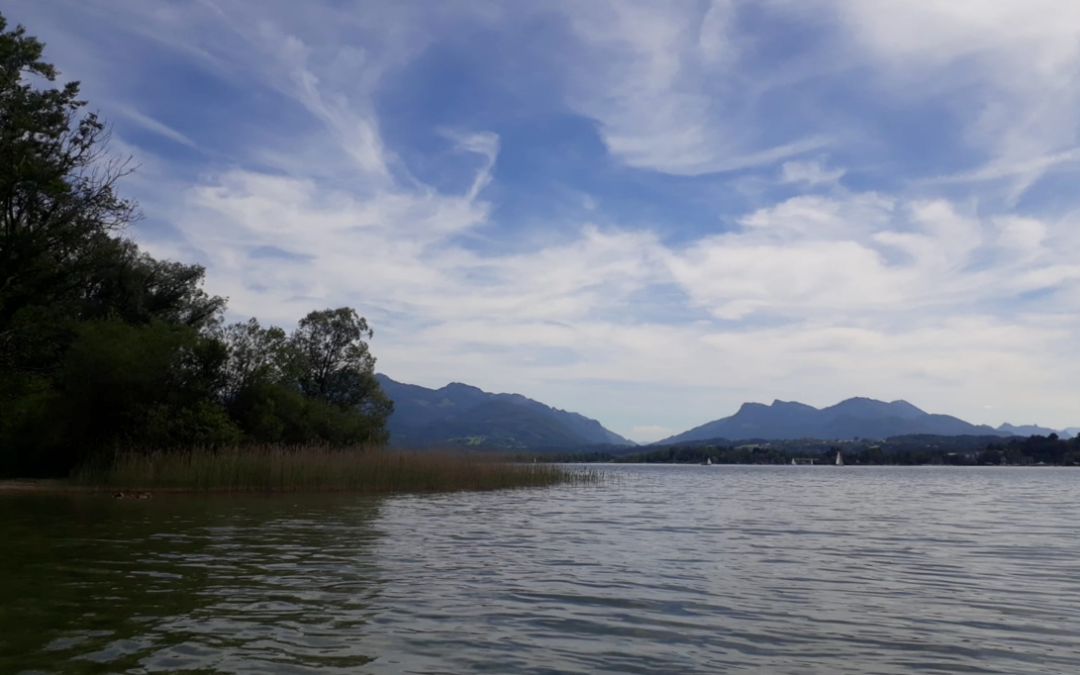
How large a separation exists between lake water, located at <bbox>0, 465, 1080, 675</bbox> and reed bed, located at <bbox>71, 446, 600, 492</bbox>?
813 cm

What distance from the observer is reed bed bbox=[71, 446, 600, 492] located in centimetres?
2595

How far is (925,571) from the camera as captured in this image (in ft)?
37.2

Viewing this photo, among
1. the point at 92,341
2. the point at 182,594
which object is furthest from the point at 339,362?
the point at 182,594

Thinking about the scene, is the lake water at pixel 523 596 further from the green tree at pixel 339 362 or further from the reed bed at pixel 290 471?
the green tree at pixel 339 362

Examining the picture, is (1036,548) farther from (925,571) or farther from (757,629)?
(757,629)

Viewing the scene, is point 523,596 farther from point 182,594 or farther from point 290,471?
point 290,471

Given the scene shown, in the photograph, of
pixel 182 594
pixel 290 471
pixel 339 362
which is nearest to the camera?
pixel 182 594

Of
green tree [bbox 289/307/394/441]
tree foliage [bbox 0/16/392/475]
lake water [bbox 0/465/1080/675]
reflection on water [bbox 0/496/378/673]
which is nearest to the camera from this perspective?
reflection on water [bbox 0/496/378/673]

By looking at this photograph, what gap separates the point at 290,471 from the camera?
2725cm

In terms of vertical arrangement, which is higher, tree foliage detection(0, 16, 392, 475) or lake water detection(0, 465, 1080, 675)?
tree foliage detection(0, 16, 392, 475)

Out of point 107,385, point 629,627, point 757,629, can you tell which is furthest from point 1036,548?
point 107,385

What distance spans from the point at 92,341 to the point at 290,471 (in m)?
9.12

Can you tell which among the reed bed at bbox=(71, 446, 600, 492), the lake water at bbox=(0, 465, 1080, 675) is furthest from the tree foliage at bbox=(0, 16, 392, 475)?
the lake water at bbox=(0, 465, 1080, 675)

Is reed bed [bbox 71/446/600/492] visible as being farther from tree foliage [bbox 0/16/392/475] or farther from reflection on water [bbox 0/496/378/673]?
reflection on water [bbox 0/496/378/673]
